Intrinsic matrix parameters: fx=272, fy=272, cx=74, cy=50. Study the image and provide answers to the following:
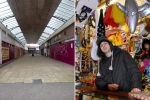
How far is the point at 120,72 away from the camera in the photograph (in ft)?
9.46

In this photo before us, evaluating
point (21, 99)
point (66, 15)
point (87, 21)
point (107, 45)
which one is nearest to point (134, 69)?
point (107, 45)

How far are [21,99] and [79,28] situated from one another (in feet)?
16.6

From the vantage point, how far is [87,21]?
133 inches

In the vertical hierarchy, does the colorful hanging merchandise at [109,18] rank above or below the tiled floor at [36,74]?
above

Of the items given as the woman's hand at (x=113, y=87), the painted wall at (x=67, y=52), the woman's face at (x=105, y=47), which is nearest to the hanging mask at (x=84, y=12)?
the woman's face at (x=105, y=47)

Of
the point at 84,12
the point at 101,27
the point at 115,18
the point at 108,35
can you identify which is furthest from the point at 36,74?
the point at 115,18

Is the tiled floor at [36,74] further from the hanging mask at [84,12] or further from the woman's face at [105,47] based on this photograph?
the woman's face at [105,47]

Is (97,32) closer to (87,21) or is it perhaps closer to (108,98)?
(87,21)

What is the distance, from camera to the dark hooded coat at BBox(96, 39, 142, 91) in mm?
2717

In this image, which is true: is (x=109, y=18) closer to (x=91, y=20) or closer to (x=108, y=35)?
(x=108, y=35)

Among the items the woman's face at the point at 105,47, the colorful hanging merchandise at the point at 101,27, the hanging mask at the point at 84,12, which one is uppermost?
the hanging mask at the point at 84,12

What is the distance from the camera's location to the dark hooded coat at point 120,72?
272 centimetres

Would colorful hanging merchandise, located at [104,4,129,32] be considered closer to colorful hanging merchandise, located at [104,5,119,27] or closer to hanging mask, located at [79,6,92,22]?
colorful hanging merchandise, located at [104,5,119,27]

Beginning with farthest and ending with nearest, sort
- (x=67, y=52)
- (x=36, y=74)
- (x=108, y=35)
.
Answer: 1. (x=67, y=52)
2. (x=36, y=74)
3. (x=108, y=35)
